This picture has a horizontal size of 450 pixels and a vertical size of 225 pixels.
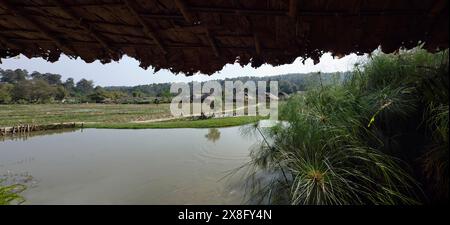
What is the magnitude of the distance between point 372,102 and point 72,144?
11.3 metres

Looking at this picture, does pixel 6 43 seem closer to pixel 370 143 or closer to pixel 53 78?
pixel 370 143

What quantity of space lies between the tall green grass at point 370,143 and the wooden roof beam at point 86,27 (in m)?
1.96

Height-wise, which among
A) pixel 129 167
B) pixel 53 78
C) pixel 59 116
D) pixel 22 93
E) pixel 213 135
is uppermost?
pixel 53 78

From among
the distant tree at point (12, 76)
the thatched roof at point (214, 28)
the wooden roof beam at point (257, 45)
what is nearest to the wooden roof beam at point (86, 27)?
the thatched roof at point (214, 28)

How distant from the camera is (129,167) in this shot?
7453 millimetres

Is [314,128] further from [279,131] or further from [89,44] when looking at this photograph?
[89,44]

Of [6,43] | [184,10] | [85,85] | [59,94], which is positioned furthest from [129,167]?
A: [85,85]

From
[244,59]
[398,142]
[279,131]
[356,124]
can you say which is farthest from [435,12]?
[279,131]

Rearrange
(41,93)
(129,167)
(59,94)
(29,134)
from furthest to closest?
(59,94) → (41,93) → (29,134) → (129,167)

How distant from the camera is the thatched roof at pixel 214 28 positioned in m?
1.20

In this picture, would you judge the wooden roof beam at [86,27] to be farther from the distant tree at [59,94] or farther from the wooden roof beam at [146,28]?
the distant tree at [59,94]

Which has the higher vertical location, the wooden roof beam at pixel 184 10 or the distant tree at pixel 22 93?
the distant tree at pixel 22 93

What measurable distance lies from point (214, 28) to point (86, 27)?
683 mm

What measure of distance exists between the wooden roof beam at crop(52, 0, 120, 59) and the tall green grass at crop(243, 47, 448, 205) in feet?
6.45
